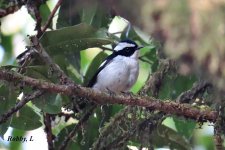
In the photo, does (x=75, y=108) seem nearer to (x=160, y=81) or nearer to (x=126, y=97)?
(x=160, y=81)

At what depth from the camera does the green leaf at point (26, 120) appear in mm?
3691

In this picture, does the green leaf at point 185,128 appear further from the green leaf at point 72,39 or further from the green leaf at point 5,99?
the green leaf at point 5,99

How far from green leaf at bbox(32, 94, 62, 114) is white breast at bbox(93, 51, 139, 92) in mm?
1782

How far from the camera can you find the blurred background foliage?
19.8 inches

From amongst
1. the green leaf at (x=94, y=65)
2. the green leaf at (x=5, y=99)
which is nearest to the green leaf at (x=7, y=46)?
the green leaf at (x=94, y=65)

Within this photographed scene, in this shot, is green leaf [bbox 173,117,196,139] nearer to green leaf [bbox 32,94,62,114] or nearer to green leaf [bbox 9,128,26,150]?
green leaf [bbox 32,94,62,114]

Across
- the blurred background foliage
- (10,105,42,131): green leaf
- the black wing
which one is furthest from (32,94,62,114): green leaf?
the black wing

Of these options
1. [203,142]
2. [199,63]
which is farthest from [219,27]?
[203,142]

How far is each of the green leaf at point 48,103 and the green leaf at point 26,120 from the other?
38cm

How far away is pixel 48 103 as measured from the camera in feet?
10.9

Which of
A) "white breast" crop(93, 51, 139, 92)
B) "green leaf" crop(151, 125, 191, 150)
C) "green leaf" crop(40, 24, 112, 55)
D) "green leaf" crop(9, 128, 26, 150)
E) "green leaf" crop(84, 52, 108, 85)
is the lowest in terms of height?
"green leaf" crop(9, 128, 26, 150)

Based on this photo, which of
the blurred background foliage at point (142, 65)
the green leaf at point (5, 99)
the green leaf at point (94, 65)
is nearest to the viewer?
the blurred background foliage at point (142, 65)

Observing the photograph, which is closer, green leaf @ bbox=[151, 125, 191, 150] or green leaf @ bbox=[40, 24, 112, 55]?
green leaf @ bbox=[40, 24, 112, 55]

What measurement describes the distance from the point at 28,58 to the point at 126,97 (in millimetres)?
1072
